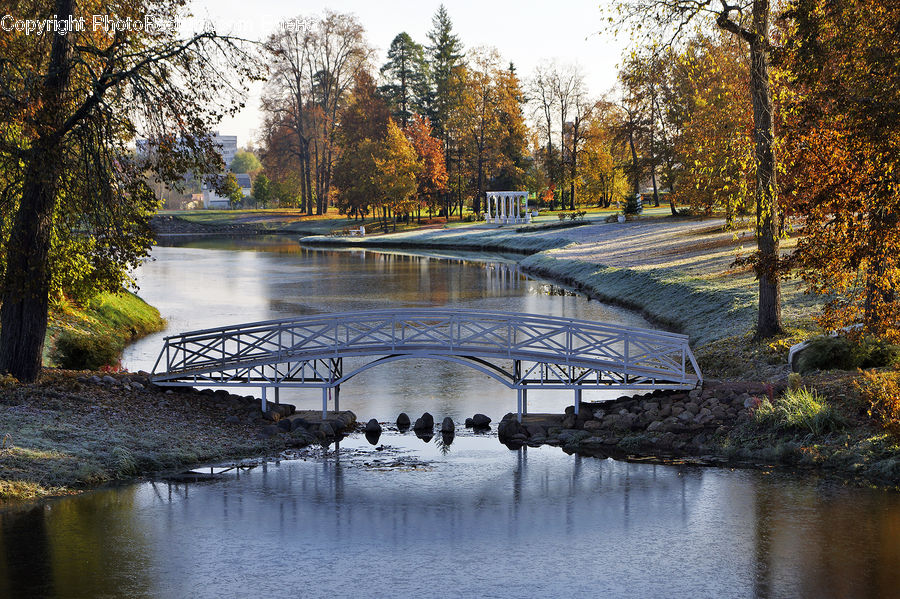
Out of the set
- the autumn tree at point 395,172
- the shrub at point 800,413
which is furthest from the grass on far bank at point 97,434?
the autumn tree at point 395,172

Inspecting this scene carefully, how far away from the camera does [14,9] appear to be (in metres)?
18.0

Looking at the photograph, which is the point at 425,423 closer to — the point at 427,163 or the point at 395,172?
the point at 395,172

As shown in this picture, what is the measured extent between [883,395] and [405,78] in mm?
89945

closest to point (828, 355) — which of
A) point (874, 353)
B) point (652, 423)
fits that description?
point (874, 353)

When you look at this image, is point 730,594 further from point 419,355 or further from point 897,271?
point 419,355

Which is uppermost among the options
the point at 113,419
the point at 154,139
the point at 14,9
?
the point at 14,9

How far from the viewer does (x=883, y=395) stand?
1458cm

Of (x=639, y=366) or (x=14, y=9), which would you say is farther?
(x=639, y=366)

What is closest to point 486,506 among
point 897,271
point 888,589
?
point 888,589

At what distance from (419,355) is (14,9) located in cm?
1064

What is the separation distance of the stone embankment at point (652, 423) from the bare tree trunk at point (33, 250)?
32.0ft

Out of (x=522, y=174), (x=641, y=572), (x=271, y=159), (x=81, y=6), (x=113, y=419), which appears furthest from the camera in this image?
(x=271, y=159)

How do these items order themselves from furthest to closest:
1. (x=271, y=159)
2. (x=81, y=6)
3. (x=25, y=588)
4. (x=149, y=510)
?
(x=271, y=159) → (x=81, y=6) → (x=149, y=510) → (x=25, y=588)

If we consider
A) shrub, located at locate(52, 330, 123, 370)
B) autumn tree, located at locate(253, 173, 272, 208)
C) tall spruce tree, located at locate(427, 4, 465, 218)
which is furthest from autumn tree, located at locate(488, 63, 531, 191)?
shrub, located at locate(52, 330, 123, 370)
